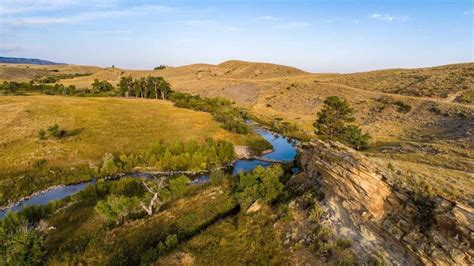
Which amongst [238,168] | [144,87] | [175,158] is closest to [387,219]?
[238,168]

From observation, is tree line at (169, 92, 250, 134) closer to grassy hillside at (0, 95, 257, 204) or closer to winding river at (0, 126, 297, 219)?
grassy hillside at (0, 95, 257, 204)

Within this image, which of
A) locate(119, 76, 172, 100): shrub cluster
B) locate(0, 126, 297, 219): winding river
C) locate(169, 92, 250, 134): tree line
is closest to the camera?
locate(0, 126, 297, 219): winding river

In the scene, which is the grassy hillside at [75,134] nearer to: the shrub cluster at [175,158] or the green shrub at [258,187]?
the shrub cluster at [175,158]

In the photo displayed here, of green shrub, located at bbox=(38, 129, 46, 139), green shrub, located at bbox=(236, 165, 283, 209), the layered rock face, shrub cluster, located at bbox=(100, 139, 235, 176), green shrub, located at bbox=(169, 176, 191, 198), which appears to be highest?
the layered rock face

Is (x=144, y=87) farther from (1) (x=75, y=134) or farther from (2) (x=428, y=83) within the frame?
(2) (x=428, y=83)

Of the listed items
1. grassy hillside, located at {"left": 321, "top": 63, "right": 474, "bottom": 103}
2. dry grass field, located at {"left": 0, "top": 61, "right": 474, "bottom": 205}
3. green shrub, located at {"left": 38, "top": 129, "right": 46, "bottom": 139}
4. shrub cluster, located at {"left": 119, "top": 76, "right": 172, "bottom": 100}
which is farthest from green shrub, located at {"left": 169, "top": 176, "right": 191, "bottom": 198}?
shrub cluster, located at {"left": 119, "top": 76, "right": 172, "bottom": 100}
